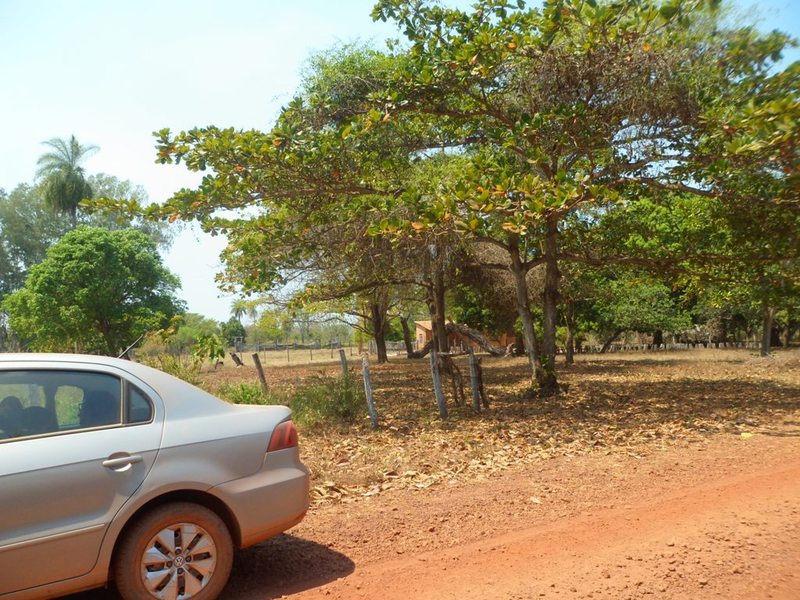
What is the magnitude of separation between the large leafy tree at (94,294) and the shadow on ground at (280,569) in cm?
2325

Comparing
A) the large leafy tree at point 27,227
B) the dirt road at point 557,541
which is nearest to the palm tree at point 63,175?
the large leafy tree at point 27,227

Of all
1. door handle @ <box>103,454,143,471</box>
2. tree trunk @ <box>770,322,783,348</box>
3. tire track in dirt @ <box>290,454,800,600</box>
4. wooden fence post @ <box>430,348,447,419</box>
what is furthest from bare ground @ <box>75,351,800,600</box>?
tree trunk @ <box>770,322,783,348</box>

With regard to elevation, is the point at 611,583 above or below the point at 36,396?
below

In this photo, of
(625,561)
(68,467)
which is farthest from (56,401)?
(625,561)

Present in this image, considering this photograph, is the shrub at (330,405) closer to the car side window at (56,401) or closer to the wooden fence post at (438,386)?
the wooden fence post at (438,386)

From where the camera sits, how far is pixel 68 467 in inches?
153

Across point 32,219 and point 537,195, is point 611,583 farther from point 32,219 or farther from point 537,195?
point 32,219

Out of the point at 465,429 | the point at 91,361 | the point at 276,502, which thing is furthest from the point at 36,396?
the point at 465,429

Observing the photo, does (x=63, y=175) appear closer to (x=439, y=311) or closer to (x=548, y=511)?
(x=439, y=311)

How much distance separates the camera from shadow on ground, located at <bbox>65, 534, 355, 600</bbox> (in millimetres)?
4547

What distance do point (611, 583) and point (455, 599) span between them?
104 cm

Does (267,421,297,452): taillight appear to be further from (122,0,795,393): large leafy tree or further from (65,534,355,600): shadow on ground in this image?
(122,0,795,393): large leafy tree

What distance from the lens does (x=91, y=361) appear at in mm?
4348

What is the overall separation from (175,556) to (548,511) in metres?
3.42
